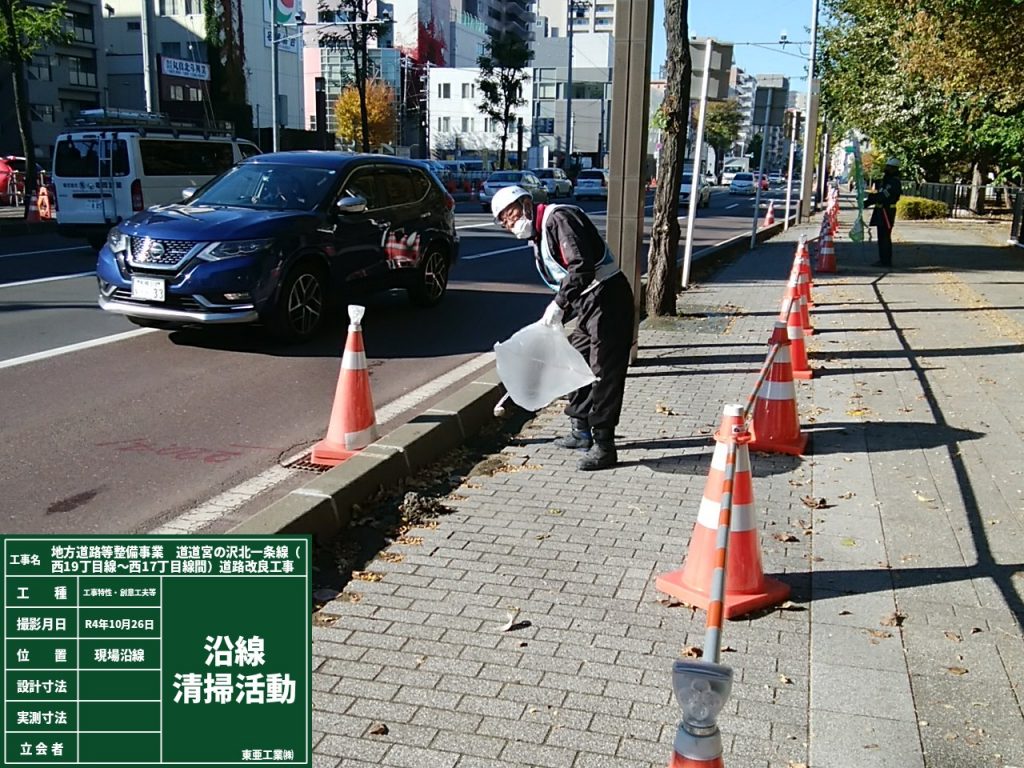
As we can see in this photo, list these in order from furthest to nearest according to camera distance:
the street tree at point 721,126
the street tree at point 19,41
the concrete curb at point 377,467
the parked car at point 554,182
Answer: the street tree at point 721,126 < the parked car at point 554,182 < the street tree at point 19,41 < the concrete curb at point 377,467

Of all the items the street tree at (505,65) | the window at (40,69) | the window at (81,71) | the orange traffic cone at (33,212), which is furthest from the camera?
the street tree at (505,65)

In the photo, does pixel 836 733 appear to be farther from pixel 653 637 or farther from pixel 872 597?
pixel 872 597

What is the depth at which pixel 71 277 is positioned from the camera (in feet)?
47.5

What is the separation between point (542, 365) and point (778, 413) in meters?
1.82

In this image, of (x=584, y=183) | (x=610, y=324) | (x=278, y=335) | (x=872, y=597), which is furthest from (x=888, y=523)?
(x=584, y=183)

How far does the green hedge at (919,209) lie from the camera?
3584 centimetres

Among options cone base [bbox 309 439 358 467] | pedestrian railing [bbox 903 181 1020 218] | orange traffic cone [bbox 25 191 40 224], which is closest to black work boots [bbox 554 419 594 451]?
cone base [bbox 309 439 358 467]

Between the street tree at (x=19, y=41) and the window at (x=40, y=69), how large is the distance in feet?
98.2

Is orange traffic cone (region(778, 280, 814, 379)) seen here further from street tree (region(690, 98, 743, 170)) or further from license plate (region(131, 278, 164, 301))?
street tree (region(690, 98, 743, 170))

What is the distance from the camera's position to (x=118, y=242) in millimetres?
9391

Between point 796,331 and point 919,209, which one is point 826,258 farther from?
point 919,209

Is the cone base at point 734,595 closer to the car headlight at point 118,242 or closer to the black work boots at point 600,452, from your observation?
the black work boots at point 600,452

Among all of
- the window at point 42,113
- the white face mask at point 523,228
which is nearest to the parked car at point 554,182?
the window at point 42,113

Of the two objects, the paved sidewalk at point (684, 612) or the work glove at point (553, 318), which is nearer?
the paved sidewalk at point (684, 612)
